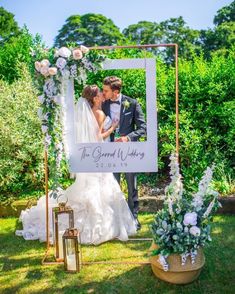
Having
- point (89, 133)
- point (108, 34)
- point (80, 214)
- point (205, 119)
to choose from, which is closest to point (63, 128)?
point (89, 133)

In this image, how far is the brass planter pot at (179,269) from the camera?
430 cm

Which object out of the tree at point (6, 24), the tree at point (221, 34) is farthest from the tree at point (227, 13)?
the tree at point (6, 24)

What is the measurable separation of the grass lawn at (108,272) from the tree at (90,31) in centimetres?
3214

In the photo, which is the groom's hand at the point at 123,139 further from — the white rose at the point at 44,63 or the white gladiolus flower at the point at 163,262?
the white gladiolus flower at the point at 163,262

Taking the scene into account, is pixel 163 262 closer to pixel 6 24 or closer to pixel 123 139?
pixel 123 139

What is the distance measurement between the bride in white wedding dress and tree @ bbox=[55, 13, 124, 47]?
104 feet

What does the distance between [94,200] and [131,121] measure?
1207mm

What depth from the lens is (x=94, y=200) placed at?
5746mm

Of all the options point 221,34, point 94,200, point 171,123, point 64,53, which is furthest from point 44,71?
point 221,34

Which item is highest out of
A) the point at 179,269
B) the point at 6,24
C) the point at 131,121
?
the point at 6,24

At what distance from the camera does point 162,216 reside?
441 centimetres

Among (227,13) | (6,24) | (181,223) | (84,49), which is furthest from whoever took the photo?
(227,13)

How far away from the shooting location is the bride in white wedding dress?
17.7ft

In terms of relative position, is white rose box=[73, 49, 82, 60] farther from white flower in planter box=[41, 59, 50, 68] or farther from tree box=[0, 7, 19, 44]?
tree box=[0, 7, 19, 44]
